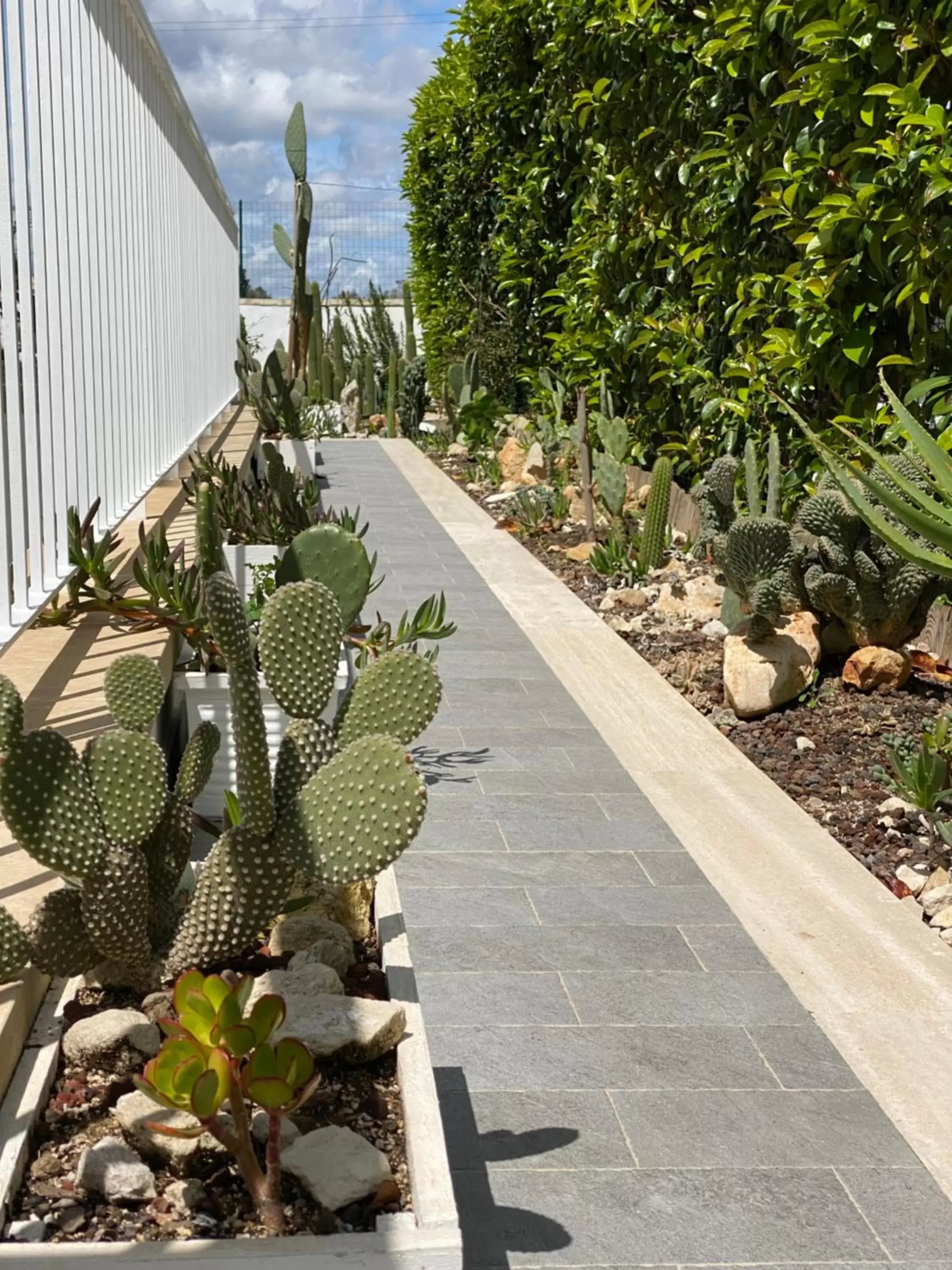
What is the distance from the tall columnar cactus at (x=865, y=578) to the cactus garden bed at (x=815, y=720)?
0.84ft

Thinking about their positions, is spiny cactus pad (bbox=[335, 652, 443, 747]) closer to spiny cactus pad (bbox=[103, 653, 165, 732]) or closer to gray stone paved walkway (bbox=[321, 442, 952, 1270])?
spiny cactus pad (bbox=[103, 653, 165, 732])

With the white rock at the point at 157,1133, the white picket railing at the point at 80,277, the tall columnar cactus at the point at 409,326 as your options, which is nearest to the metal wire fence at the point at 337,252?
the tall columnar cactus at the point at 409,326

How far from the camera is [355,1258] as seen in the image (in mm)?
1723

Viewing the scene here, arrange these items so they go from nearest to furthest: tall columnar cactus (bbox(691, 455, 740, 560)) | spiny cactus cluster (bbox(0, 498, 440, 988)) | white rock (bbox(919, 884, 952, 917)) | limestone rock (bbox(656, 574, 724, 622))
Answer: spiny cactus cluster (bbox(0, 498, 440, 988)) → white rock (bbox(919, 884, 952, 917)) → tall columnar cactus (bbox(691, 455, 740, 560)) → limestone rock (bbox(656, 574, 724, 622))

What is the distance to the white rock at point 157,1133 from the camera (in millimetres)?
1990

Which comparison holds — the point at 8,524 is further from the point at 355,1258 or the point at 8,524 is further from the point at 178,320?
the point at 178,320

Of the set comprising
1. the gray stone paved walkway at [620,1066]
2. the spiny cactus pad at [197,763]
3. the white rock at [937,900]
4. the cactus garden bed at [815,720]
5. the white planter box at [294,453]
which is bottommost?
the gray stone paved walkway at [620,1066]

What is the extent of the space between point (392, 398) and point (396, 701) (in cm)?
1657

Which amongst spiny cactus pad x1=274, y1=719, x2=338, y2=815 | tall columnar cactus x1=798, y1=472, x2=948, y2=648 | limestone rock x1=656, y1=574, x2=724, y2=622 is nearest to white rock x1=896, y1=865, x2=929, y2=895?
tall columnar cactus x1=798, y1=472, x2=948, y2=648

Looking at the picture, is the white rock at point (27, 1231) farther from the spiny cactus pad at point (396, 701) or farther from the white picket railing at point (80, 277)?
the white picket railing at point (80, 277)

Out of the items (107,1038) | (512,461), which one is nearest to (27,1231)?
(107,1038)

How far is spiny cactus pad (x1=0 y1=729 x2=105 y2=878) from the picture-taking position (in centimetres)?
212

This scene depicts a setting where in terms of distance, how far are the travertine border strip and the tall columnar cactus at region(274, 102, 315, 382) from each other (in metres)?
10.0

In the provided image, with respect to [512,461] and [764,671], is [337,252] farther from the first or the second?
[764,671]
